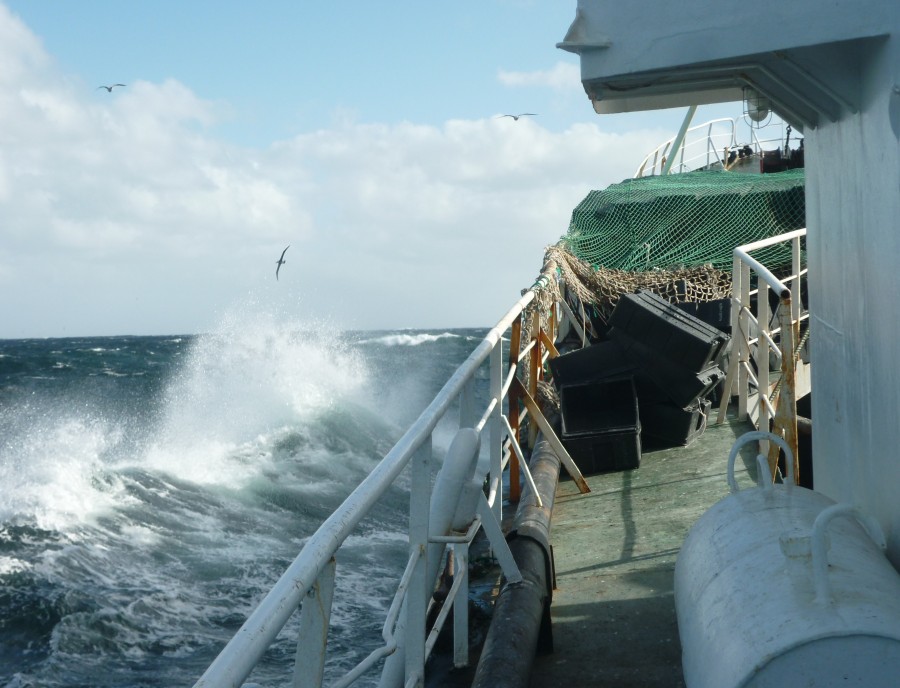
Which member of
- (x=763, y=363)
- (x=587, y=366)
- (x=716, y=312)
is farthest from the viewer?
(x=716, y=312)

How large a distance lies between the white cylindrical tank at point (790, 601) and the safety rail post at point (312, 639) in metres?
0.89

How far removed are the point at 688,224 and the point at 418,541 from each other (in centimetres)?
970

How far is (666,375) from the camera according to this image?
6.84 meters

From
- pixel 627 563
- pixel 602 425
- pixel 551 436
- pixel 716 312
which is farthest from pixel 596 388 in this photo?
pixel 627 563

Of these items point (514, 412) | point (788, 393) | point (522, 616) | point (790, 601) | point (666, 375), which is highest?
point (788, 393)

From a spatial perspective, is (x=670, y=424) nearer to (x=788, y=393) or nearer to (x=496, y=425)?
(x=496, y=425)

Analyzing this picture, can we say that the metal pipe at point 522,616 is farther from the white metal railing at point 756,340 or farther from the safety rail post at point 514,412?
the white metal railing at point 756,340

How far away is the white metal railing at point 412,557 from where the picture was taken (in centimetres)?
137

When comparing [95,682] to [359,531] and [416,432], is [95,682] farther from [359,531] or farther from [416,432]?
[416,432]

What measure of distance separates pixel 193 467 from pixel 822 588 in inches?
532

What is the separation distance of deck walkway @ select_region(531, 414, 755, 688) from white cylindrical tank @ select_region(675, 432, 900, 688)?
0.83 m

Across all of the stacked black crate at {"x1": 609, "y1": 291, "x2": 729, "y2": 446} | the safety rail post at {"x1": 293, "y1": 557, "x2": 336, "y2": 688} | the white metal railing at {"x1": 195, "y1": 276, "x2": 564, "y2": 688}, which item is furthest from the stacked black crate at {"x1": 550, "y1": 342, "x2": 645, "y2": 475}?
the safety rail post at {"x1": 293, "y1": 557, "x2": 336, "y2": 688}

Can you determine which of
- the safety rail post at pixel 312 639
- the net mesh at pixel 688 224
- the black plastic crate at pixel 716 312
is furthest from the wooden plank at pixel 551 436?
the net mesh at pixel 688 224

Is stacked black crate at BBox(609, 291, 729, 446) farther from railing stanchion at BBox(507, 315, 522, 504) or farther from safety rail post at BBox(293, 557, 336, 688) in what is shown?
safety rail post at BBox(293, 557, 336, 688)
